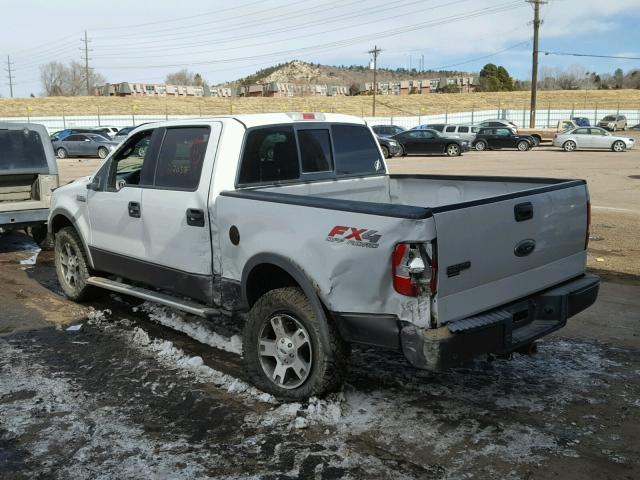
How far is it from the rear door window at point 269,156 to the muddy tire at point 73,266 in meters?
2.47

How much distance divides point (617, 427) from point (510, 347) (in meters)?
0.83

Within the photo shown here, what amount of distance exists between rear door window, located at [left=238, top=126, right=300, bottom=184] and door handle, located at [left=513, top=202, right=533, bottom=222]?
197 cm

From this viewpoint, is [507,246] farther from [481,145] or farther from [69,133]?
[69,133]

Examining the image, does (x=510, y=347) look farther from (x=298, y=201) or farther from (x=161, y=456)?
(x=161, y=456)

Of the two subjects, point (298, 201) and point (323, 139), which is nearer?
point (298, 201)

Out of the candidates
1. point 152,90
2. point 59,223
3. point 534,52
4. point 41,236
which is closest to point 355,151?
point 59,223

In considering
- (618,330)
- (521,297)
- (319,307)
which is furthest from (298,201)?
(618,330)

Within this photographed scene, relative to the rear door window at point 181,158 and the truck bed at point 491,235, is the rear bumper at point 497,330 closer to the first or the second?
the truck bed at point 491,235

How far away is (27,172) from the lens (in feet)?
30.4

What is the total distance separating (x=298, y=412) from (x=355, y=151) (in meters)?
2.58

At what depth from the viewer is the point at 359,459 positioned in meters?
3.36

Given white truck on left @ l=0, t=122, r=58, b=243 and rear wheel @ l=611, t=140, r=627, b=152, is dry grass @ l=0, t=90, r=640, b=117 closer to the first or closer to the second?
rear wheel @ l=611, t=140, r=627, b=152

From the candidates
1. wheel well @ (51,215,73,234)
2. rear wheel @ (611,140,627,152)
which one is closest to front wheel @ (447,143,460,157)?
rear wheel @ (611,140,627,152)

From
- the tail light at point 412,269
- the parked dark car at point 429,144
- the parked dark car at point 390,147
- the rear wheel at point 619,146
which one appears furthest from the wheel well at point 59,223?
the rear wheel at point 619,146
